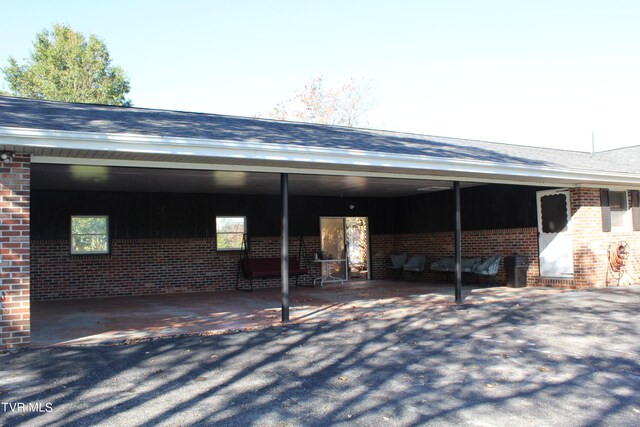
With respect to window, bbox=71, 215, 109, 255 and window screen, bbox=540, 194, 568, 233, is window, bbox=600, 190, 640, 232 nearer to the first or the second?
window screen, bbox=540, 194, 568, 233

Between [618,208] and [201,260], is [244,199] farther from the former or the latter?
[618,208]

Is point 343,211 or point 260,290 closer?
point 260,290

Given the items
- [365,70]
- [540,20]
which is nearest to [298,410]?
[540,20]

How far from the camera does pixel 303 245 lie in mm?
15461

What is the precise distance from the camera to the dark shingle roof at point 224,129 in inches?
266

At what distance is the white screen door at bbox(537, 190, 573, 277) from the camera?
12.1 metres

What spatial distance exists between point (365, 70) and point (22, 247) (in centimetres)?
2675

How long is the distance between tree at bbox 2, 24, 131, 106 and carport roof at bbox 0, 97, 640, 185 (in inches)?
994

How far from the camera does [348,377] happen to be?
5.11 meters

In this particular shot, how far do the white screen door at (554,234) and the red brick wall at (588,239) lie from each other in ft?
0.49

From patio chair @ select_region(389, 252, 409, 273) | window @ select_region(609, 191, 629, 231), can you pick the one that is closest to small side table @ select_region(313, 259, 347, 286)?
patio chair @ select_region(389, 252, 409, 273)

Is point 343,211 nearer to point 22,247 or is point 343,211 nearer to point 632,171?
point 632,171

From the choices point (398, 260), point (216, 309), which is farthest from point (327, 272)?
point (216, 309)

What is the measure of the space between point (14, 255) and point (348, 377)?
4.23m
